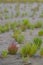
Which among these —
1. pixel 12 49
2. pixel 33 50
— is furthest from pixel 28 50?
pixel 12 49

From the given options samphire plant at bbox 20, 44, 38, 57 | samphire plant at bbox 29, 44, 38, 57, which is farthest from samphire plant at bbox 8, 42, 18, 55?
samphire plant at bbox 29, 44, 38, 57

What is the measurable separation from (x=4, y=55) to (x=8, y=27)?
12.5 ft

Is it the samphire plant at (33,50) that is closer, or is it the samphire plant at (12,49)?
the samphire plant at (33,50)

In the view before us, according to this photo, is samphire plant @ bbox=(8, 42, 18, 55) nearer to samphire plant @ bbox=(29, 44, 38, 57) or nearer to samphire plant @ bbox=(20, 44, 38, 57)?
samphire plant @ bbox=(20, 44, 38, 57)

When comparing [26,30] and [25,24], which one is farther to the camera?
[25,24]

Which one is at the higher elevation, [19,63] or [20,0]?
[19,63]

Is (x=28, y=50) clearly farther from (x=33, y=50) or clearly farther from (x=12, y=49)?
(x=12, y=49)

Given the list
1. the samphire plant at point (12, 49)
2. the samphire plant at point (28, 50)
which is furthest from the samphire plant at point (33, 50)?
the samphire plant at point (12, 49)

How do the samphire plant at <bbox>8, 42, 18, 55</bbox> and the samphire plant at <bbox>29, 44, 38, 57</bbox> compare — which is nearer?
the samphire plant at <bbox>29, 44, 38, 57</bbox>

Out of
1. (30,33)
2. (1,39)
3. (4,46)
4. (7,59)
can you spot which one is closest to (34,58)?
(7,59)

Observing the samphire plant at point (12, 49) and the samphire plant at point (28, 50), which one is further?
the samphire plant at point (12, 49)

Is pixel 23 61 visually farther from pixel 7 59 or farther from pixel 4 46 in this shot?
pixel 4 46

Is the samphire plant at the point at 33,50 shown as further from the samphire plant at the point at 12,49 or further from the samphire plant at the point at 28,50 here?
the samphire plant at the point at 12,49

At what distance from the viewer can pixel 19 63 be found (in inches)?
217
